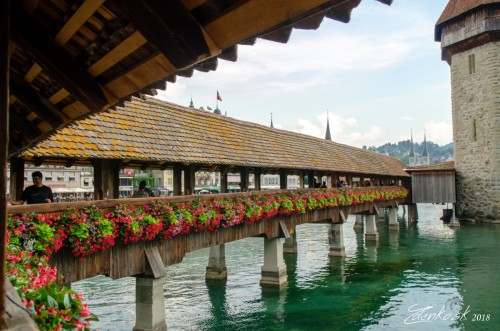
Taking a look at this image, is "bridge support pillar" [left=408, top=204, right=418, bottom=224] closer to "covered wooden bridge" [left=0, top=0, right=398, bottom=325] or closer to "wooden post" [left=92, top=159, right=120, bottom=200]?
"wooden post" [left=92, top=159, right=120, bottom=200]

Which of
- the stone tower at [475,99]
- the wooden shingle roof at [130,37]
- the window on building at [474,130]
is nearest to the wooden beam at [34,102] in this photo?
the wooden shingle roof at [130,37]

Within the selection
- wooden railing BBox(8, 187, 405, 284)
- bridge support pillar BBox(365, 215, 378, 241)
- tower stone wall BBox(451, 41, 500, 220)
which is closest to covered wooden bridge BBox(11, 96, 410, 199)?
wooden railing BBox(8, 187, 405, 284)

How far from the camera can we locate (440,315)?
40.7ft

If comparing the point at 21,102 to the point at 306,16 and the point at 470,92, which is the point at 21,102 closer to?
the point at 306,16

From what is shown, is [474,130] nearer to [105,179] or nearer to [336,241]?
[336,241]

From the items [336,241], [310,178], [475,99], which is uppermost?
[475,99]

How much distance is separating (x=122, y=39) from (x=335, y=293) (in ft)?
43.9

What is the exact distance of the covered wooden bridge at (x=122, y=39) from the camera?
255 centimetres

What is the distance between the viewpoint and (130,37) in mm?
3172

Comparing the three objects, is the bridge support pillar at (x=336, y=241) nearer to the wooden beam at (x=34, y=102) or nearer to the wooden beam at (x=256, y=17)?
the wooden beam at (x=34, y=102)

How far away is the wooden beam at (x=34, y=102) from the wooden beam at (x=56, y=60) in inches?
45.0

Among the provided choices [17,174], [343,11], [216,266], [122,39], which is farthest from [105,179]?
[216,266]

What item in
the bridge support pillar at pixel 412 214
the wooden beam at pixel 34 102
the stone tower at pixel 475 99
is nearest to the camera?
the wooden beam at pixel 34 102

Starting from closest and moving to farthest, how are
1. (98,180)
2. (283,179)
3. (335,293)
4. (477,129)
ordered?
(98,180)
(335,293)
(283,179)
(477,129)
